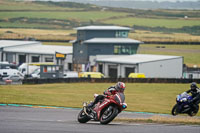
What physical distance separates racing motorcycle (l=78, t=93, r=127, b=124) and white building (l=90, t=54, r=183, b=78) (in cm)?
4501

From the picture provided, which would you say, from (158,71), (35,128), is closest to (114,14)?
(158,71)

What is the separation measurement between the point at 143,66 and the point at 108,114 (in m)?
46.0

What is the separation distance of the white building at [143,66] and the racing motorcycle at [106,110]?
148 feet

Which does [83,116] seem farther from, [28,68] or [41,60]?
[41,60]

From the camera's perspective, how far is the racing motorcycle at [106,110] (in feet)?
45.5

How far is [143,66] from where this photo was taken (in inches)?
2346

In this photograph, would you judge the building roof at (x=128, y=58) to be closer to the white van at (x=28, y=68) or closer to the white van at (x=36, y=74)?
the white van at (x=28, y=68)

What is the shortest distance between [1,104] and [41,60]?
5257 cm

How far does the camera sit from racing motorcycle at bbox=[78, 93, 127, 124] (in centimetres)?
1386

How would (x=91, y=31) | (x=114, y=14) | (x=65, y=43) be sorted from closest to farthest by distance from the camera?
(x=91, y=31), (x=65, y=43), (x=114, y=14)

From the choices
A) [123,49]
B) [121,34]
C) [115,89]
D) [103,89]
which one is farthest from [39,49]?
[115,89]

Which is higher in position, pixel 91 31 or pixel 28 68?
pixel 91 31

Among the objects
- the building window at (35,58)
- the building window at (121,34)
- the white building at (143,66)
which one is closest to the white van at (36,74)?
the white building at (143,66)

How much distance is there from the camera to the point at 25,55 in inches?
2950
